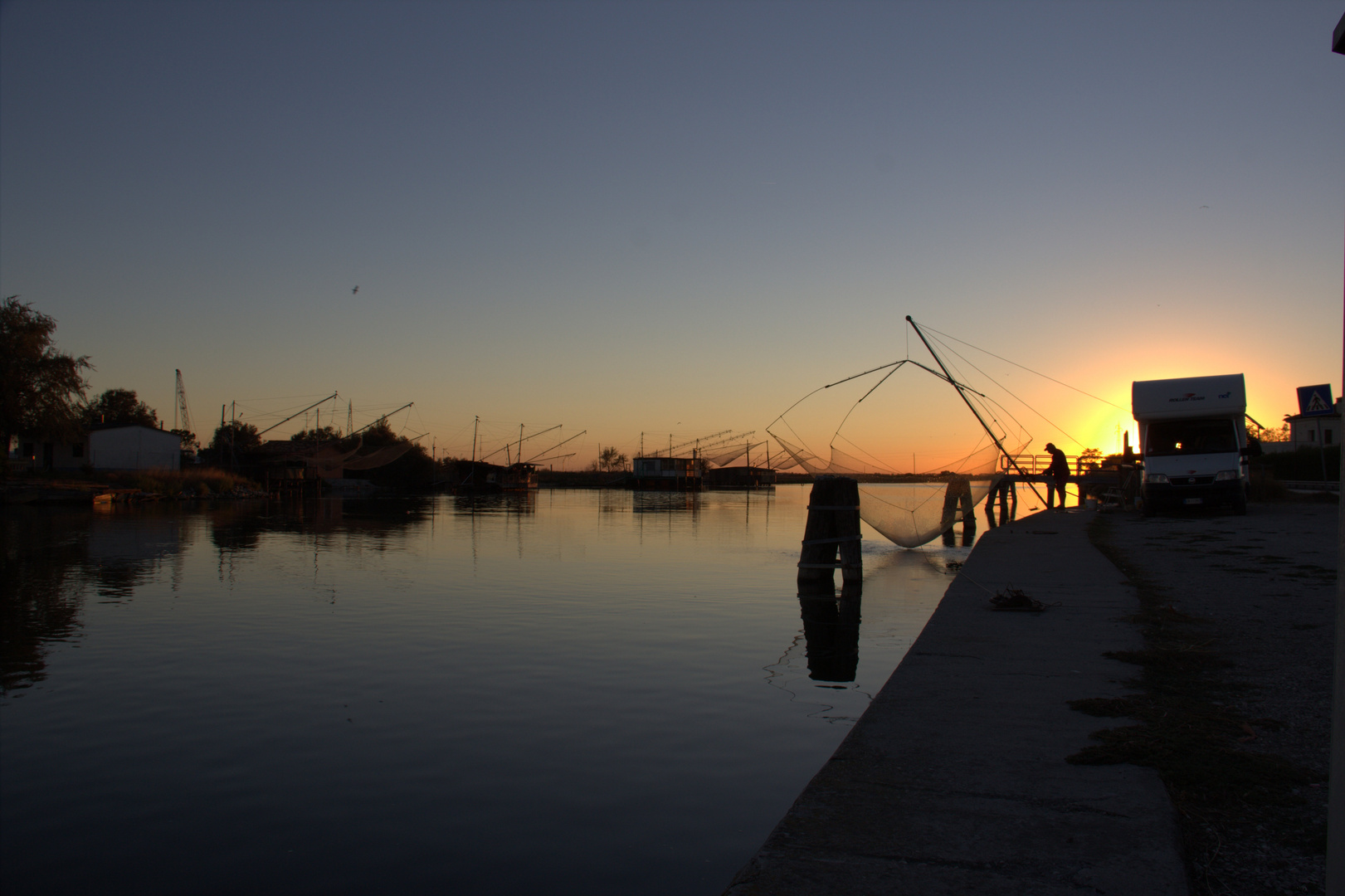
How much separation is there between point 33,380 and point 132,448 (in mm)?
18719

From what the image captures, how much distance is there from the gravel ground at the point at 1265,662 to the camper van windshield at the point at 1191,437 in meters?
4.44

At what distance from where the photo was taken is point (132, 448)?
244 ft

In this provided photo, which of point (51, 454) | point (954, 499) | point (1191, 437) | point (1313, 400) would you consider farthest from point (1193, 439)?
point (51, 454)

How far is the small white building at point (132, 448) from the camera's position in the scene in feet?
235

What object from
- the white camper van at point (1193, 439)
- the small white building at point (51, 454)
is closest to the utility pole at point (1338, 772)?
the white camper van at point (1193, 439)

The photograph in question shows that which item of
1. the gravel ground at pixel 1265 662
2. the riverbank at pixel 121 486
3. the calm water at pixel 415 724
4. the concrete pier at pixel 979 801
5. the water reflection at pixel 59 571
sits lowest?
the calm water at pixel 415 724

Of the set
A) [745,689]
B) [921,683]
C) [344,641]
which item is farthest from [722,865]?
[344,641]

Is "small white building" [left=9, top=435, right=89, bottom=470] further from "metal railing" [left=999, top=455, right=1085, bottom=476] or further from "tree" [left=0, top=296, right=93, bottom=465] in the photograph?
"metal railing" [left=999, top=455, right=1085, bottom=476]

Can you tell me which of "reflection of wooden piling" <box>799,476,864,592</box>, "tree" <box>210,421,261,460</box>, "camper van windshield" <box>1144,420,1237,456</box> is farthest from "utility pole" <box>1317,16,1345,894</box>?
"tree" <box>210,421,261,460</box>

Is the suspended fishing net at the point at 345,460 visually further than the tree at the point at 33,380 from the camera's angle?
Yes

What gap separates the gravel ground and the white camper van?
4.01 meters

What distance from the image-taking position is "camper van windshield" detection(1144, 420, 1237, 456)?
22891 mm

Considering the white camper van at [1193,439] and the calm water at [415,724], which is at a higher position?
the white camper van at [1193,439]

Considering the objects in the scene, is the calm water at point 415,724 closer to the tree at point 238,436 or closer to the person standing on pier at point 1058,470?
the person standing on pier at point 1058,470
